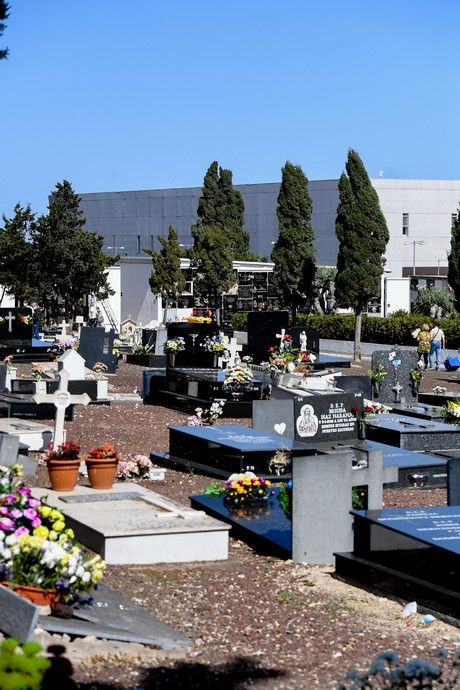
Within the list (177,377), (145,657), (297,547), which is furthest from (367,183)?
(145,657)

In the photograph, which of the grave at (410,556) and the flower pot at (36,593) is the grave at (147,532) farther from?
the flower pot at (36,593)

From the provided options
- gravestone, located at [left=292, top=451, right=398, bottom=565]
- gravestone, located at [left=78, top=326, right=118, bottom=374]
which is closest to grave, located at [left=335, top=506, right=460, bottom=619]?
gravestone, located at [left=292, top=451, right=398, bottom=565]

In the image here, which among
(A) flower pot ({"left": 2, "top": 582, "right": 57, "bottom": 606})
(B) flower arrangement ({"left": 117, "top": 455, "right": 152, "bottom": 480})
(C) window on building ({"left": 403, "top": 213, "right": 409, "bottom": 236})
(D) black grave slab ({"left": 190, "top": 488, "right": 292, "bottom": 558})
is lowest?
(D) black grave slab ({"left": 190, "top": 488, "right": 292, "bottom": 558})

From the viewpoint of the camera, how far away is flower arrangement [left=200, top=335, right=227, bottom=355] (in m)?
28.1

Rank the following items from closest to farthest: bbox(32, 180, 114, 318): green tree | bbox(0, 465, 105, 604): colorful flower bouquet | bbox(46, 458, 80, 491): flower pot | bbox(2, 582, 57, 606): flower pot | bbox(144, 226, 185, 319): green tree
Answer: bbox(2, 582, 57, 606): flower pot → bbox(0, 465, 105, 604): colorful flower bouquet → bbox(46, 458, 80, 491): flower pot → bbox(32, 180, 114, 318): green tree → bbox(144, 226, 185, 319): green tree

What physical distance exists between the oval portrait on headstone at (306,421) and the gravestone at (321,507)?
483cm

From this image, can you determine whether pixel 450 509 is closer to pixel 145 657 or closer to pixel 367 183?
pixel 145 657

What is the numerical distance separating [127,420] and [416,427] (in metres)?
5.48

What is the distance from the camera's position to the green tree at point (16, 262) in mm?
47812

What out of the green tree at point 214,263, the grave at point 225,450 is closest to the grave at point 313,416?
the grave at point 225,450

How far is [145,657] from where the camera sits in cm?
782

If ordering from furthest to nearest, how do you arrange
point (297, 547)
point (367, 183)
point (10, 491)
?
point (367, 183), point (297, 547), point (10, 491)

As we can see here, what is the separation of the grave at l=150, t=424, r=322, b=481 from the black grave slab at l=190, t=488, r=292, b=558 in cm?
167

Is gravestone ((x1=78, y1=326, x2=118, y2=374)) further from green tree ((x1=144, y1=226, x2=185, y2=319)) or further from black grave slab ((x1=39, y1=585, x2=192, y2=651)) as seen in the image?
green tree ((x1=144, y1=226, x2=185, y2=319))
